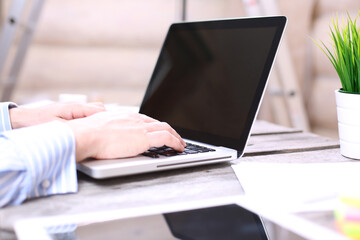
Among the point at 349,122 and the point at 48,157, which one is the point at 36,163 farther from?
the point at 349,122

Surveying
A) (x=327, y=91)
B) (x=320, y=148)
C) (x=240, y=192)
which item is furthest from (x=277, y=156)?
(x=327, y=91)

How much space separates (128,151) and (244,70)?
0.25 metres

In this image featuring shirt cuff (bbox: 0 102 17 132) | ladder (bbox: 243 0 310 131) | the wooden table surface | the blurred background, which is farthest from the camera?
the blurred background

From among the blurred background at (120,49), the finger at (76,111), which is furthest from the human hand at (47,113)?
the blurred background at (120,49)

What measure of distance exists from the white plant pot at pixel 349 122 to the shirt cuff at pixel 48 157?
1.47 feet

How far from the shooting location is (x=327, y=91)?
1720mm

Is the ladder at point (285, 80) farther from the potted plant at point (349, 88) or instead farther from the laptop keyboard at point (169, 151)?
the laptop keyboard at point (169, 151)

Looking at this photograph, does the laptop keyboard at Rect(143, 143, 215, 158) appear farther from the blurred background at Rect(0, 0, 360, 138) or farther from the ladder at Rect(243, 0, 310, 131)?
the blurred background at Rect(0, 0, 360, 138)

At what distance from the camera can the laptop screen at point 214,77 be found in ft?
2.16

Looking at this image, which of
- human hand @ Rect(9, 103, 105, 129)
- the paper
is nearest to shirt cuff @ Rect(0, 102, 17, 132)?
human hand @ Rect(9, 103, 105, 129)

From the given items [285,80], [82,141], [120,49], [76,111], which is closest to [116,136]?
[82,141]

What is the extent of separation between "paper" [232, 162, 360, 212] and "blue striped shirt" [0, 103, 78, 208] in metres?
0.23

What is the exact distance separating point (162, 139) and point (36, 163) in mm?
182

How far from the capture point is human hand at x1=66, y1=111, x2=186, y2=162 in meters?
0.55
